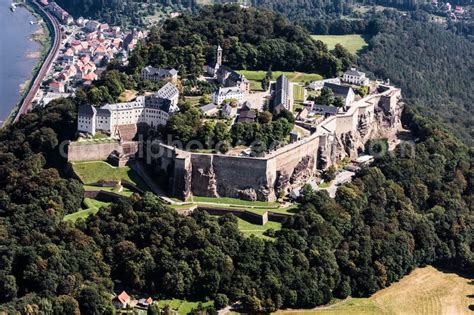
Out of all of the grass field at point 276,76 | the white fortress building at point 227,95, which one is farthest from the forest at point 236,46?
the white fortress building at point 227,95

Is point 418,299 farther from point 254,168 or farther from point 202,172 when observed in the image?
point 202,172

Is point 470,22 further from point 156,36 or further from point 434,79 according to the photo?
point 156,36

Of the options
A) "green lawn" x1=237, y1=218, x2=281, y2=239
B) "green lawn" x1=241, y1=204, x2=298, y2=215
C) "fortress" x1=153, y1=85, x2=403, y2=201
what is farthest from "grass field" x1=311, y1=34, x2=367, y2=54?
"green lawn" x1=237, y1=218, x2=281, y2=239

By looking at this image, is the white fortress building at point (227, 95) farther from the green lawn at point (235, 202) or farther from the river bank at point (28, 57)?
the river bank at point (28, 57)

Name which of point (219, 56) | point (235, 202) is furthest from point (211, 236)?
point (219, 56)

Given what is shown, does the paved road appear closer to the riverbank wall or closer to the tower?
the riverbank wall
